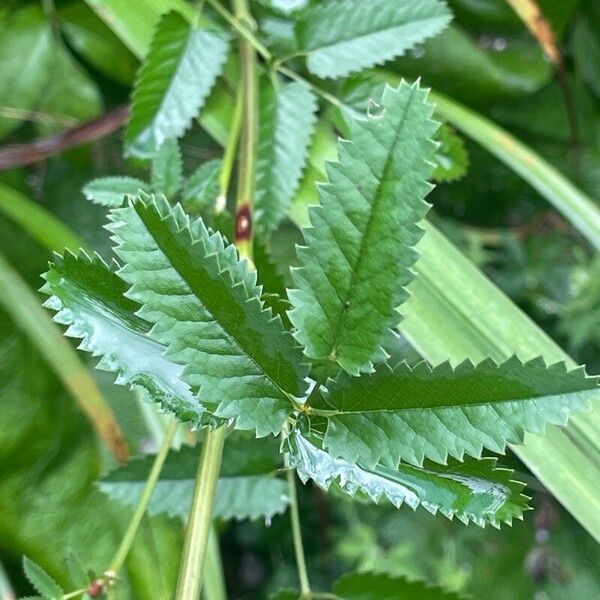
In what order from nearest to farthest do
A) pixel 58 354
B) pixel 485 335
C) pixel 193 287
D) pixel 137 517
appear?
pixel 193 287 < pixel 137 517 < pixel 485 335 < pixel 58 354

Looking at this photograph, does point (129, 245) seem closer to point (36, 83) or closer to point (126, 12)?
point (126, 12)

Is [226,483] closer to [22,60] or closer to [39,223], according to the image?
[39,223]

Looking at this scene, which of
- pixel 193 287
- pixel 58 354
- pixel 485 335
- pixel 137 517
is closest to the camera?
pixel 193 287

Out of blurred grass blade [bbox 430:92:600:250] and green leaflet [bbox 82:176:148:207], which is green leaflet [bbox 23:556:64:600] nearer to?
green leaflet [bbox 82:176:148:207]

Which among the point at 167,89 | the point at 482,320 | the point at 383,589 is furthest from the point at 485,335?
the point at 167,89

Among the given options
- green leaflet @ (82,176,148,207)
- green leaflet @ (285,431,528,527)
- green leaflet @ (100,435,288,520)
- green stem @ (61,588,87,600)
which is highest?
green leaflet @ (82,176,148,207)

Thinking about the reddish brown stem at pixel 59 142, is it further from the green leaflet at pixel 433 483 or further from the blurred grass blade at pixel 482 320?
the green leaflet at pixel 433 483

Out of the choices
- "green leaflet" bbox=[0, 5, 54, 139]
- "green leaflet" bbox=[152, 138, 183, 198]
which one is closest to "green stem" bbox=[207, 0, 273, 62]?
"green leaflet" bbox=[152, 138, 183, 198]

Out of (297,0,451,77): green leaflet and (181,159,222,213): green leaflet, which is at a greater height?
(297,0,451,77): green leaflet
